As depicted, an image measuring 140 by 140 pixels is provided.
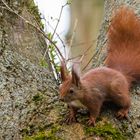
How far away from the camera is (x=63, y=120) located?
2.07 meters

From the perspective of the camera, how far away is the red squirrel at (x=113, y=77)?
7.14ft

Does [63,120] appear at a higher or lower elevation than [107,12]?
lower

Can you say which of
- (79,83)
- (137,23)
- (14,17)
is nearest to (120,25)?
(137,23)

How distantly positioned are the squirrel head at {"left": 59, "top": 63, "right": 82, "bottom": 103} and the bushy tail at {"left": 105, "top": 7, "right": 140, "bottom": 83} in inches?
10.4

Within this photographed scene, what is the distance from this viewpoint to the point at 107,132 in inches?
77.8

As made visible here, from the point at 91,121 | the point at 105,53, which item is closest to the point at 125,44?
the point at 105,53

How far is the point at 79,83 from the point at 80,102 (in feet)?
0.26

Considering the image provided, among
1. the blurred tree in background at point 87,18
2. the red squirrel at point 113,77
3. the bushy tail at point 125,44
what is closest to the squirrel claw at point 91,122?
the red squirrel at point 113,77

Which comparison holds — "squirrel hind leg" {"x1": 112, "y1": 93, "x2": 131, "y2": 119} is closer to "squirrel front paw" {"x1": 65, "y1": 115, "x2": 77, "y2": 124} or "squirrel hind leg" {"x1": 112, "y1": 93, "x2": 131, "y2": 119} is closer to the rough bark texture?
the rough bark texture

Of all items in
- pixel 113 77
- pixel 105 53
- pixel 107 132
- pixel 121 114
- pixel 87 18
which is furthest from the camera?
pixel 87 18

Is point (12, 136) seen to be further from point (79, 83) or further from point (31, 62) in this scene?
point (31, 62)

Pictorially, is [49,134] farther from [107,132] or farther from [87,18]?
[87,18]

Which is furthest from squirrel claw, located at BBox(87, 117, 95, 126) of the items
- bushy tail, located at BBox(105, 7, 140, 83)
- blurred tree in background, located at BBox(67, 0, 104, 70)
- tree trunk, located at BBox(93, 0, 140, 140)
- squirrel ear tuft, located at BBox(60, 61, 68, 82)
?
blurred tree in background, located at BBox(67, 0, 104, 70)

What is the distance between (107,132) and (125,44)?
0.61 meters
